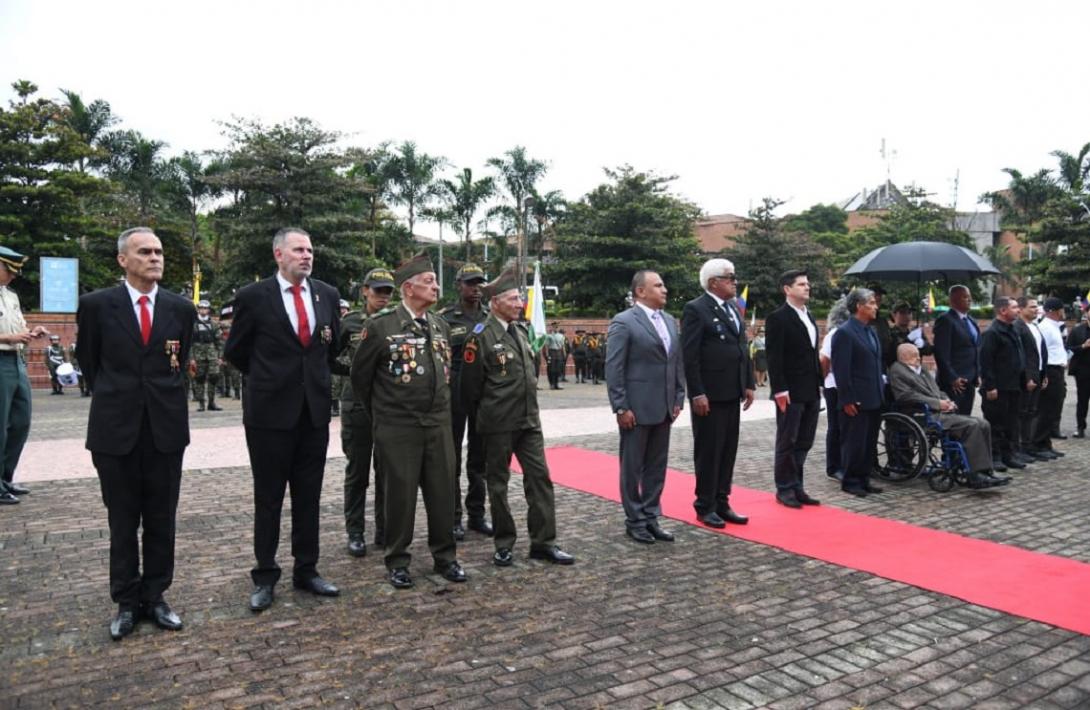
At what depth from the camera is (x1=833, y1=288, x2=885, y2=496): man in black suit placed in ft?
25.2

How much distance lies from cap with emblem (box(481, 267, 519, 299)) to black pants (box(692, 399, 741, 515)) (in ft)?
6.15

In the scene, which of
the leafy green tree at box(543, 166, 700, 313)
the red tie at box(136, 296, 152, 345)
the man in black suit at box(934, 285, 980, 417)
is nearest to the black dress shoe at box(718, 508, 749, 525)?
the man in black suit at box(934, 285, 980, 417)

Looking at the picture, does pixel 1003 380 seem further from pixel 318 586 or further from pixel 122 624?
pixel 122 624

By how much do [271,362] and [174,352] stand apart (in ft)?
1.61

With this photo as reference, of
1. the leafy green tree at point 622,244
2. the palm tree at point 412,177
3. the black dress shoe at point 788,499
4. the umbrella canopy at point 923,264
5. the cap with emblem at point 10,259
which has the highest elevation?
the palm tree at point 412,177

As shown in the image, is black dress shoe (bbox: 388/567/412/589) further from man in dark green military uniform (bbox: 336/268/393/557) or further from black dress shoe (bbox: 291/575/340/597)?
man in dark green military uniform (bbox: 336/268/393/557)

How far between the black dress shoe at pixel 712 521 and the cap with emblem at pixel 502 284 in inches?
94.1

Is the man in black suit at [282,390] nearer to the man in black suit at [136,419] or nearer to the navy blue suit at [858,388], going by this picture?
the man in black suit at [136,419]

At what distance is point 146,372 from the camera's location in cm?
426

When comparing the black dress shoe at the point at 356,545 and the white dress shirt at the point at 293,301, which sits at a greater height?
the white dress shirt at the point at 293,301

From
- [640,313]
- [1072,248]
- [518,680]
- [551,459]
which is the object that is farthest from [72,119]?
[1072,248]

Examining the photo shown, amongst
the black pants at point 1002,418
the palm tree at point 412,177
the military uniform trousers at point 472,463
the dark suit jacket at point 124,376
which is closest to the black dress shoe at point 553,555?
the military uniform trousers at point 472,463

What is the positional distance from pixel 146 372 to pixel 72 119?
36.4 metres

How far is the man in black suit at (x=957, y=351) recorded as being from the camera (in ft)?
29.5
